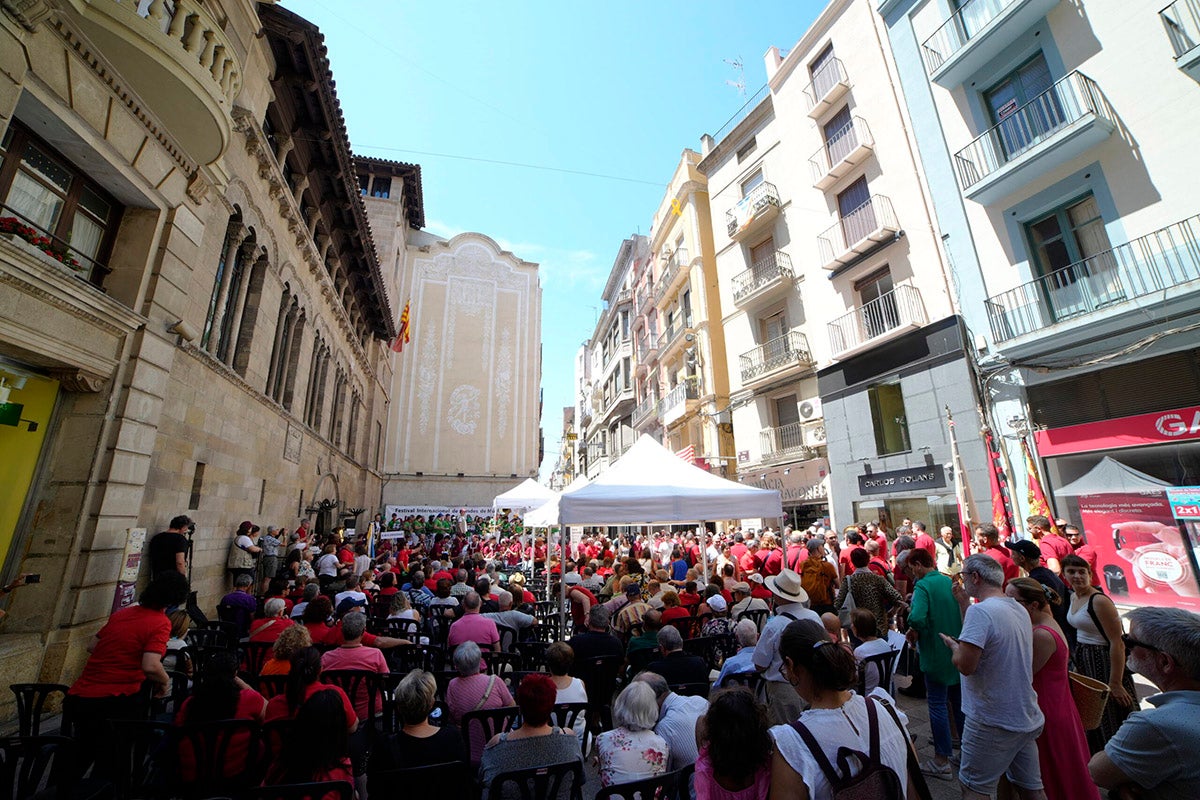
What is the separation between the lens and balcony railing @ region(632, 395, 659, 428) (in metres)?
27.4

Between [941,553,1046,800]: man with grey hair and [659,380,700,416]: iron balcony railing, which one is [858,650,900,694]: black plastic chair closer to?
[941,553,1046,800]: man with grey hair

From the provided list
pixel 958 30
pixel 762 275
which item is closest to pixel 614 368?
pixel 762 275

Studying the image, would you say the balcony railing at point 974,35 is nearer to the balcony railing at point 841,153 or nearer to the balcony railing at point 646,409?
the balcony railing at point 841,153

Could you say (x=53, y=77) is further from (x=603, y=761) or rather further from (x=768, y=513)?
(x=768, y=513)

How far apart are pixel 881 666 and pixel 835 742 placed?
107 inches

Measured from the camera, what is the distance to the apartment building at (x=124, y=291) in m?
5.23

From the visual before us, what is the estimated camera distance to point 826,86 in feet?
53.8

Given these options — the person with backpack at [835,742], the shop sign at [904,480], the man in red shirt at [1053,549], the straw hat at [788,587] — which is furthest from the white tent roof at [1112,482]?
the person with backpack at [835,742]

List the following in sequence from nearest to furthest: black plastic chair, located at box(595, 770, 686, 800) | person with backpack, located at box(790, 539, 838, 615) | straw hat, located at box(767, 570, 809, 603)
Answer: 1. black plastic chair, located at box(595, 770, 686, 800)
2. straw hat, located at box(767, 570, 809, 603)
3. person with backpack, located at box(790, 539, 838, 615)

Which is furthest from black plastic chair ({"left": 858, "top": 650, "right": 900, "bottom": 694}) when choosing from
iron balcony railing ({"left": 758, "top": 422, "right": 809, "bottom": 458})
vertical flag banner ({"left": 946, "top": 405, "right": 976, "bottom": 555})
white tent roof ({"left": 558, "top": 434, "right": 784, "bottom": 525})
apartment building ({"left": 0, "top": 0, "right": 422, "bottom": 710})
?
iron balcony railing ({"left": 758, "top": 422, "right": 809, "bottom": 458})

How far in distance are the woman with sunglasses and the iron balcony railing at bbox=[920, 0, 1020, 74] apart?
1314 centimetres

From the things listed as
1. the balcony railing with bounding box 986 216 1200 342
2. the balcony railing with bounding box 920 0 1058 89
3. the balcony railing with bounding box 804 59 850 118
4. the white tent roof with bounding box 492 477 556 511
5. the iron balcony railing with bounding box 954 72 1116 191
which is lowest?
the white tent roof with bounding box 492 477 556 511

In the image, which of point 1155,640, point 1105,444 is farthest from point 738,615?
point 1105,444

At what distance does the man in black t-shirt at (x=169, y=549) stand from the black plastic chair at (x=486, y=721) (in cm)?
570
